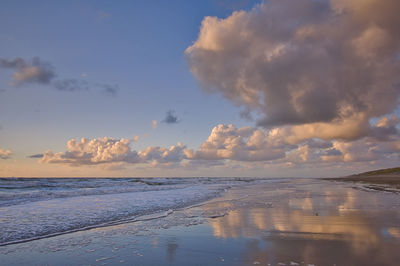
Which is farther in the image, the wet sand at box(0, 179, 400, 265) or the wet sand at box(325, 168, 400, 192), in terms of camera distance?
the wet sand at box(325, 168, 400, 192)

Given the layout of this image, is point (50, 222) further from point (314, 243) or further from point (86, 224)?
point (314, 243)

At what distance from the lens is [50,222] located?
33.0 feet

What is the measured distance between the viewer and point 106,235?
315 inches

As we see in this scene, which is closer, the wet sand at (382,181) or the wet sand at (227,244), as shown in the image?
the wet sand at (227,244)

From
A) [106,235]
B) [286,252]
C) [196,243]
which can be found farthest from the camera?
[106,235]

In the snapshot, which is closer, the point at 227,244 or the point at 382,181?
the point at 227,244

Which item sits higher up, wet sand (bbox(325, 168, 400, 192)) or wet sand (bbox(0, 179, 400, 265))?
wet sand (bbox(0, 179, 400, 265))

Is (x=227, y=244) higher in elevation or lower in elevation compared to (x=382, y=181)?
higher

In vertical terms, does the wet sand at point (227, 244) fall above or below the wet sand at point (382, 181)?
above

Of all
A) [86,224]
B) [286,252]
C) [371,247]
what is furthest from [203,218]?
[371,247]

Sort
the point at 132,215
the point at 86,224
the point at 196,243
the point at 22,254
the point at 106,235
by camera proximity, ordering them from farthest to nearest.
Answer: the point at 132,215 → the point at 86,224 → the point at 106,235 → the point at 196,243 → the point at 22,254

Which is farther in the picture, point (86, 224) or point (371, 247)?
point (86, 224)

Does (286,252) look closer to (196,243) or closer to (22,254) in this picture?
(196,243)

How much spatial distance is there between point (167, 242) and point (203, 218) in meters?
3.80
